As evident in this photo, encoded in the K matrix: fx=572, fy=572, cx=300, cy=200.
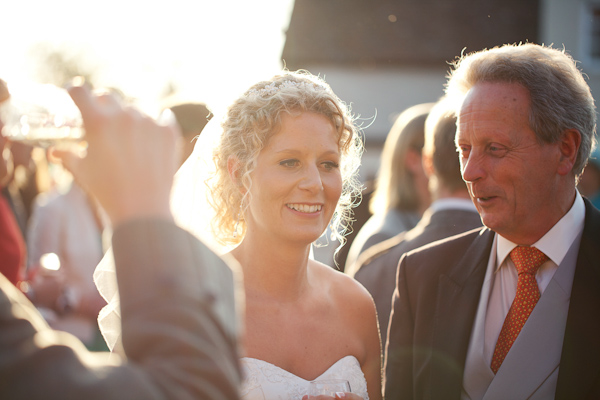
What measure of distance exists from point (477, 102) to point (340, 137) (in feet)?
2.64

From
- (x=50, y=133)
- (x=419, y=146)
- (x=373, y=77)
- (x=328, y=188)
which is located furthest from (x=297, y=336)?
(x=373, y=77)

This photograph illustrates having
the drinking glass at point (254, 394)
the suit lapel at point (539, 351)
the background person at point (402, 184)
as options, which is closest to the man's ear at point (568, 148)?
the suit lapel at point (539, 351)

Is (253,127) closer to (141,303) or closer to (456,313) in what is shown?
(456,313)

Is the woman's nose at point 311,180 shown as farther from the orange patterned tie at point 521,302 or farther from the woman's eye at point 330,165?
the orange patterned tie at point 521,302

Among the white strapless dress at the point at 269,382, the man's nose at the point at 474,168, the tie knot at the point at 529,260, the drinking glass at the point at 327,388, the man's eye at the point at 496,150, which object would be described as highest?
the man's eye at the point at 496,150

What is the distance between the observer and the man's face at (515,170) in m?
2.76

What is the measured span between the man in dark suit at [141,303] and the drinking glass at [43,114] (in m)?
0.62

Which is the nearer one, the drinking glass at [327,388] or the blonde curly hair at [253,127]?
the drinking glass at [327,388]

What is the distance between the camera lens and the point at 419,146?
5.01 metres

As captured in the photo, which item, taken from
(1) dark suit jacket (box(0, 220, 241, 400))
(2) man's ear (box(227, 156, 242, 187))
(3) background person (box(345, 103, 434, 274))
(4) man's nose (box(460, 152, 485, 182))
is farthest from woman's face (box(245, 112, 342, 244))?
(1) dark suit jacket (box(0, 220, 241, 400))

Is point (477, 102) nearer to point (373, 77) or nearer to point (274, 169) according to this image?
point (274, 169)

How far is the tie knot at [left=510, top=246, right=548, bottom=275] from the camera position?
2.72 metres

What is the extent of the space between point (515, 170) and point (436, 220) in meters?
1.25

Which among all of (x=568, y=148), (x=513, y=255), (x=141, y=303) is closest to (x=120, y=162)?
(x=141, y=303)
